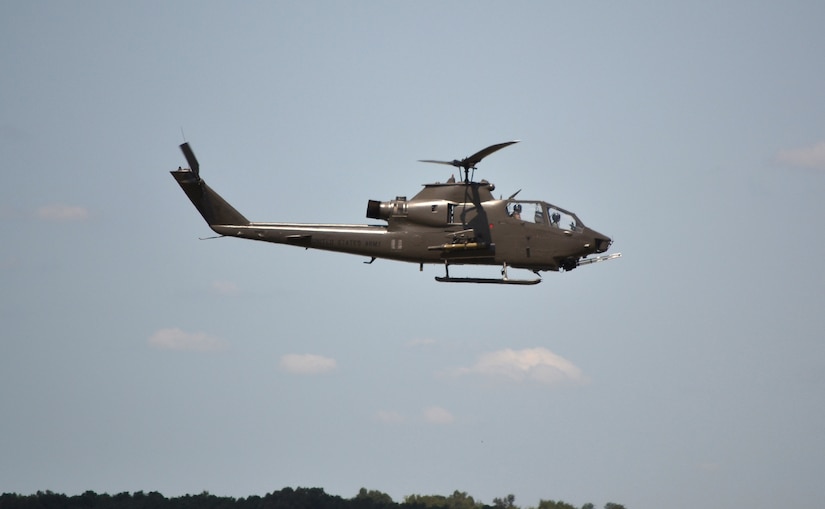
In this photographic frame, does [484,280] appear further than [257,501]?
No

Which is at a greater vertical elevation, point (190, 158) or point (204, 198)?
point (190, 158)

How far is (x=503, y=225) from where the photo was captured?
1997 inches

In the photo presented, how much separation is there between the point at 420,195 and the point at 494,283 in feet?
14.4

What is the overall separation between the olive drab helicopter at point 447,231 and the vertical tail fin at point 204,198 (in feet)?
0.12

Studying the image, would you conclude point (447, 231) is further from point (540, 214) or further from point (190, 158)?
point (190, 158)

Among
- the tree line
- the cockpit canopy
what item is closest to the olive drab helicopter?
the cockpit canopy

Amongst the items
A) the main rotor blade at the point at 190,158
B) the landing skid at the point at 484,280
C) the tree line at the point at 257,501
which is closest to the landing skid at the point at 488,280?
the landing skid at the point at 484,280

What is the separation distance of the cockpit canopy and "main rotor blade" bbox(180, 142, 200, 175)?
39.1 ft

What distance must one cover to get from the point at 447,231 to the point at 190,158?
33.2ft

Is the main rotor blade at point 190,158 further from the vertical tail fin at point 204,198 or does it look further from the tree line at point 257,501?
the tree line at point 257,501


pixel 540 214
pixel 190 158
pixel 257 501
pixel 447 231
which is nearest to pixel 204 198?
pixel 190 158

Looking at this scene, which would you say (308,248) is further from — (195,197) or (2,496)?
(2,496)

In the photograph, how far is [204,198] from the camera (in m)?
51.3

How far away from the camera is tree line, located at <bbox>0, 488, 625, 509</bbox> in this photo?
90.4 m
